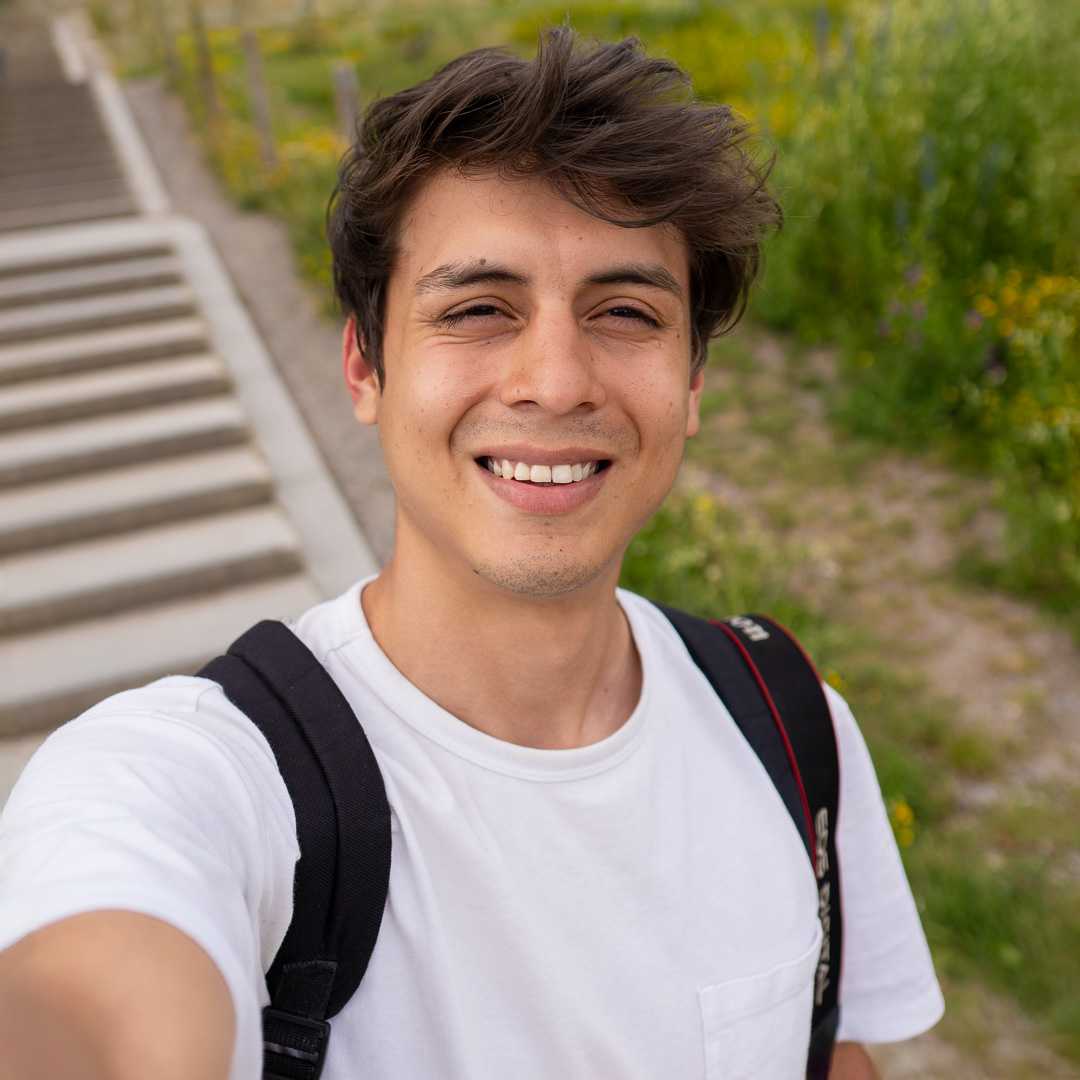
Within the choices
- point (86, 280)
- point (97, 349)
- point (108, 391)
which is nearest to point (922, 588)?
point (108, 391)

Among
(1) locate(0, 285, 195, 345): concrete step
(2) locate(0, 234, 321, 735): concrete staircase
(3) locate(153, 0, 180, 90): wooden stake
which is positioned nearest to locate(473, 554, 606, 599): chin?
(2) locate(0, 234, 321, 735): concrete staircase

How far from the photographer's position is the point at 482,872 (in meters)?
1.27

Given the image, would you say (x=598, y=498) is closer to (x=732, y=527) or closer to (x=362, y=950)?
(x=362, y=950)

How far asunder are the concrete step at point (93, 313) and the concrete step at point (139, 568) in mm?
2182

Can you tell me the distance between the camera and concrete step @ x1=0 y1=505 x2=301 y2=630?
453 centimetres

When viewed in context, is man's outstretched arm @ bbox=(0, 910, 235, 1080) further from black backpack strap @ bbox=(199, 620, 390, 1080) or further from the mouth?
the mouth

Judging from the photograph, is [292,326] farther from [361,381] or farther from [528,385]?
[528,385]

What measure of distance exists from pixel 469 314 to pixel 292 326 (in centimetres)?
613

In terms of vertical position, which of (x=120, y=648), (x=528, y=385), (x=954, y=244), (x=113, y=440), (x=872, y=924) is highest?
(x=528, y=385)

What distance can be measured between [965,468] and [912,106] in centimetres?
249

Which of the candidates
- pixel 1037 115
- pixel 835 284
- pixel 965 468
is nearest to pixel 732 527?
pixel 965 468

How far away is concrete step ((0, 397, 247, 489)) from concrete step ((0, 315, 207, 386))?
22.5 inches

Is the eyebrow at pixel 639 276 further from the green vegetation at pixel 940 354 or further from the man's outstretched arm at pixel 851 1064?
the green vegetation at pixel 940 354

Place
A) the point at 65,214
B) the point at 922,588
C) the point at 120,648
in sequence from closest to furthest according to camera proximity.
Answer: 1. the point at 120,648
2. the point at 922,588
3. the point at 65,214
